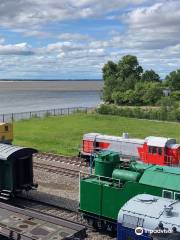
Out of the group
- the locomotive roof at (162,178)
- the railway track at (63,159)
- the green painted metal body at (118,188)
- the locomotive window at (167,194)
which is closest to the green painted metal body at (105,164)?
the green painted metal body at (118,188)

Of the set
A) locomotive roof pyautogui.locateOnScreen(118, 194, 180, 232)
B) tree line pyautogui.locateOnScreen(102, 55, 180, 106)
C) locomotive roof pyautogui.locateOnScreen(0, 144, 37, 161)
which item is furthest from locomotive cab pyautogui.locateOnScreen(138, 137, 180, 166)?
tree line pyautogui.locateOnScreen(102, 55, 180, 106)

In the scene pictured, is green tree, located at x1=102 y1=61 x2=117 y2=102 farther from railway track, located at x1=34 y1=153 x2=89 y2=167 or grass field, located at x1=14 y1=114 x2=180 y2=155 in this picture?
railway track, located at x1=34 y1=153 x2=89 y2=167

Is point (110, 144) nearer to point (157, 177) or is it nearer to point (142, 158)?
point (142, 158)

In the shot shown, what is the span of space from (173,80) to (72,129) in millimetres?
53287

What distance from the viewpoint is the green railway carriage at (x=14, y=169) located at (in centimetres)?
2059

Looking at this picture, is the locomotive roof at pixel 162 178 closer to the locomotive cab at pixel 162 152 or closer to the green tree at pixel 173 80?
the locomotive cab at pixel 162 152

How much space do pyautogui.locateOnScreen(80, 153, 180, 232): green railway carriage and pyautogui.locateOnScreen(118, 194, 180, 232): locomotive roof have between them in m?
1.55

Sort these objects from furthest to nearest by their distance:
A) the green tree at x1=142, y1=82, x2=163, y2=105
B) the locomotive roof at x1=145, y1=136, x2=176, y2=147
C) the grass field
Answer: the green tree at x1=142, y1=82, x2=163, y2=105, the grass field, the locomotive roof at x1=145, y1=136, x2=176, y2=147

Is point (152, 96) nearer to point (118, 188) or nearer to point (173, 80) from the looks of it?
point (173, 80)

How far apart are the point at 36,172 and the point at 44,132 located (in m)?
21.5

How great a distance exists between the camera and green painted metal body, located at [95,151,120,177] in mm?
17594

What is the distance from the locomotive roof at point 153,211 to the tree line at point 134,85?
5715cm

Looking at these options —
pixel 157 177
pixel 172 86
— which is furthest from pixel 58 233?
pixel 172 86

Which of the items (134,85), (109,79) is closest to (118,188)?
(134,85)
